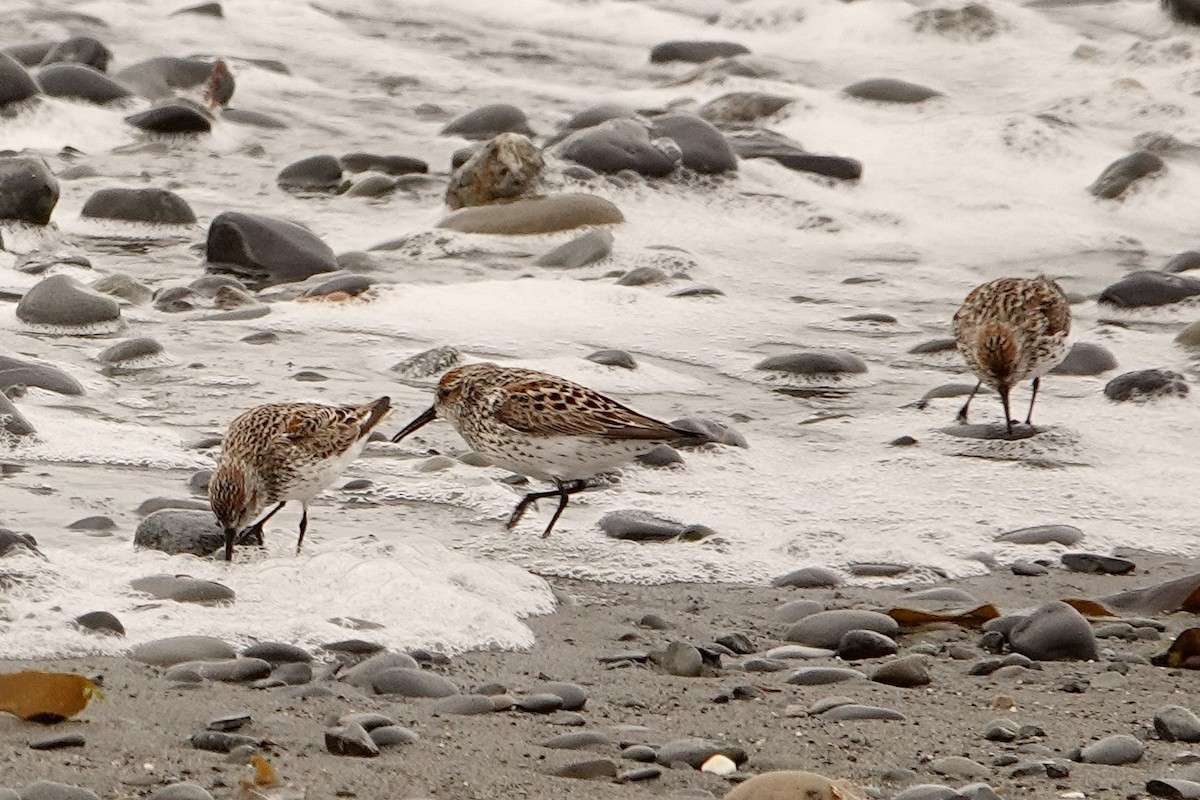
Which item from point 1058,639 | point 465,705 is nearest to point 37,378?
point 465,705

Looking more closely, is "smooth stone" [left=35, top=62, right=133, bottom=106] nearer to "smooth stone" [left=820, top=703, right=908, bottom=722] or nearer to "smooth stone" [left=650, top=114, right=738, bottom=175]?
"smooth stone" [left=650, top=114, right=738, bottom=175]

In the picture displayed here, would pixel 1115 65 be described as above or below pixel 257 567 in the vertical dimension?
above

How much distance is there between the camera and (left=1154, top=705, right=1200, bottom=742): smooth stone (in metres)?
4.57

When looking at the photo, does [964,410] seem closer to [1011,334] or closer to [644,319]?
[1011,334]

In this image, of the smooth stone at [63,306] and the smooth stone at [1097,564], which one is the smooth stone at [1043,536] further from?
the smooth stone at [63,306]

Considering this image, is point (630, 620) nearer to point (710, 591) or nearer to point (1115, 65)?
point (710, 591)

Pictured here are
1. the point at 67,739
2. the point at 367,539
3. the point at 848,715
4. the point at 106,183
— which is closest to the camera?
the point at 67,739

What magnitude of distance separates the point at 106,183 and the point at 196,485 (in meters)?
5.85

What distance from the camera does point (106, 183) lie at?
12109mm

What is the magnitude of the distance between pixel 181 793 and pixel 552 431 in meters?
3.12

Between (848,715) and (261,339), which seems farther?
(261,339)

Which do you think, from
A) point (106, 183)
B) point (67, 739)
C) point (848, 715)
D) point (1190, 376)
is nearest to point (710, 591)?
point (848, 715)

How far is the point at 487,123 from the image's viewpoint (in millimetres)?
14375

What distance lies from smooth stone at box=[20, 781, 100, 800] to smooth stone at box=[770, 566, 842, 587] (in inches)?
119
